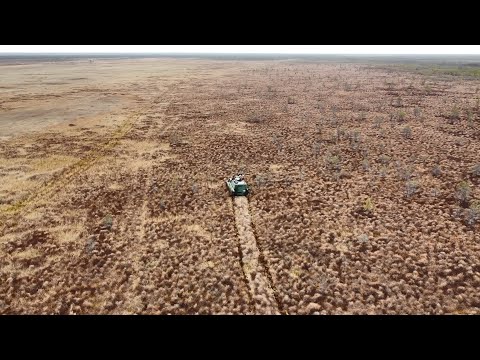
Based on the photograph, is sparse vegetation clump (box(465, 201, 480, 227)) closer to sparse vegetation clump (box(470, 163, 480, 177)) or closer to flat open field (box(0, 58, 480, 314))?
flat open field (box(0, 58, 480, 314))

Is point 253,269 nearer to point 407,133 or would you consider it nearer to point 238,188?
point 238,188

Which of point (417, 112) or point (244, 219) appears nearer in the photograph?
point (244, 219)

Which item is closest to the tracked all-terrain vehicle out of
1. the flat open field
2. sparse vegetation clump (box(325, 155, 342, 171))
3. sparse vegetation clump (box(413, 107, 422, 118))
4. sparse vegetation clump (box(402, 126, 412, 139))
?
the flat open field

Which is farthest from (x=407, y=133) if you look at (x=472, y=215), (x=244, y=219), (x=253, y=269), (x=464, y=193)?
(x=253, y=269)
